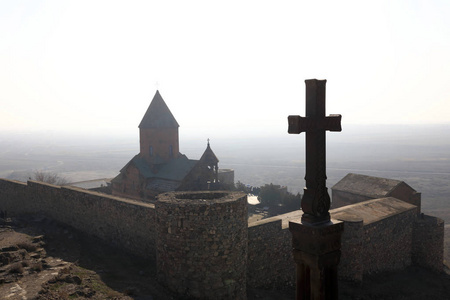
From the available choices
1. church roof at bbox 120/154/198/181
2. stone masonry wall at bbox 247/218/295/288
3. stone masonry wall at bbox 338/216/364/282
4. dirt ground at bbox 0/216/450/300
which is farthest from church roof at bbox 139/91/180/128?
stone masonry wall at bbox 338/216/364/282

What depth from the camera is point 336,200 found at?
24891 mm

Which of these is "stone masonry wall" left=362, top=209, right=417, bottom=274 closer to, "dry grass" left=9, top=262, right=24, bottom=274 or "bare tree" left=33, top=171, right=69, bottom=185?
"dry grass" left=9, top=262, right=24, bottom=274

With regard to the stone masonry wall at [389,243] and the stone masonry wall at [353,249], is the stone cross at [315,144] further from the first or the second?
the stone masonry wall at [389,243]

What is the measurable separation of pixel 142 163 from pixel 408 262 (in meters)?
18.8

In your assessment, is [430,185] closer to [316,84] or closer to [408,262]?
[408,262]

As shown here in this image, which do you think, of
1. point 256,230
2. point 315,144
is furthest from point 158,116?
point 315,144

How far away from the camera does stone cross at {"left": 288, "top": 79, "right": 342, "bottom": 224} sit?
16.0ft

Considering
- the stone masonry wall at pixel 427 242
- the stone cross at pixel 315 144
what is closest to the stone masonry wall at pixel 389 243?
the stone masonry wall at pixel 427 242

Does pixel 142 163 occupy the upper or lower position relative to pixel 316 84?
lower

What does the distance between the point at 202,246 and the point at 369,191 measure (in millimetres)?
15841

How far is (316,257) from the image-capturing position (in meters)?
4.77

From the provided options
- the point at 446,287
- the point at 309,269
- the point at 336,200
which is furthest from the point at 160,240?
the point at 336,200

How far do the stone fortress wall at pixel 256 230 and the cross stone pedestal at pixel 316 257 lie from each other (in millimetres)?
5674

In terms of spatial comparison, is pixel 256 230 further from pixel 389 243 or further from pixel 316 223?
pixel 316 223
